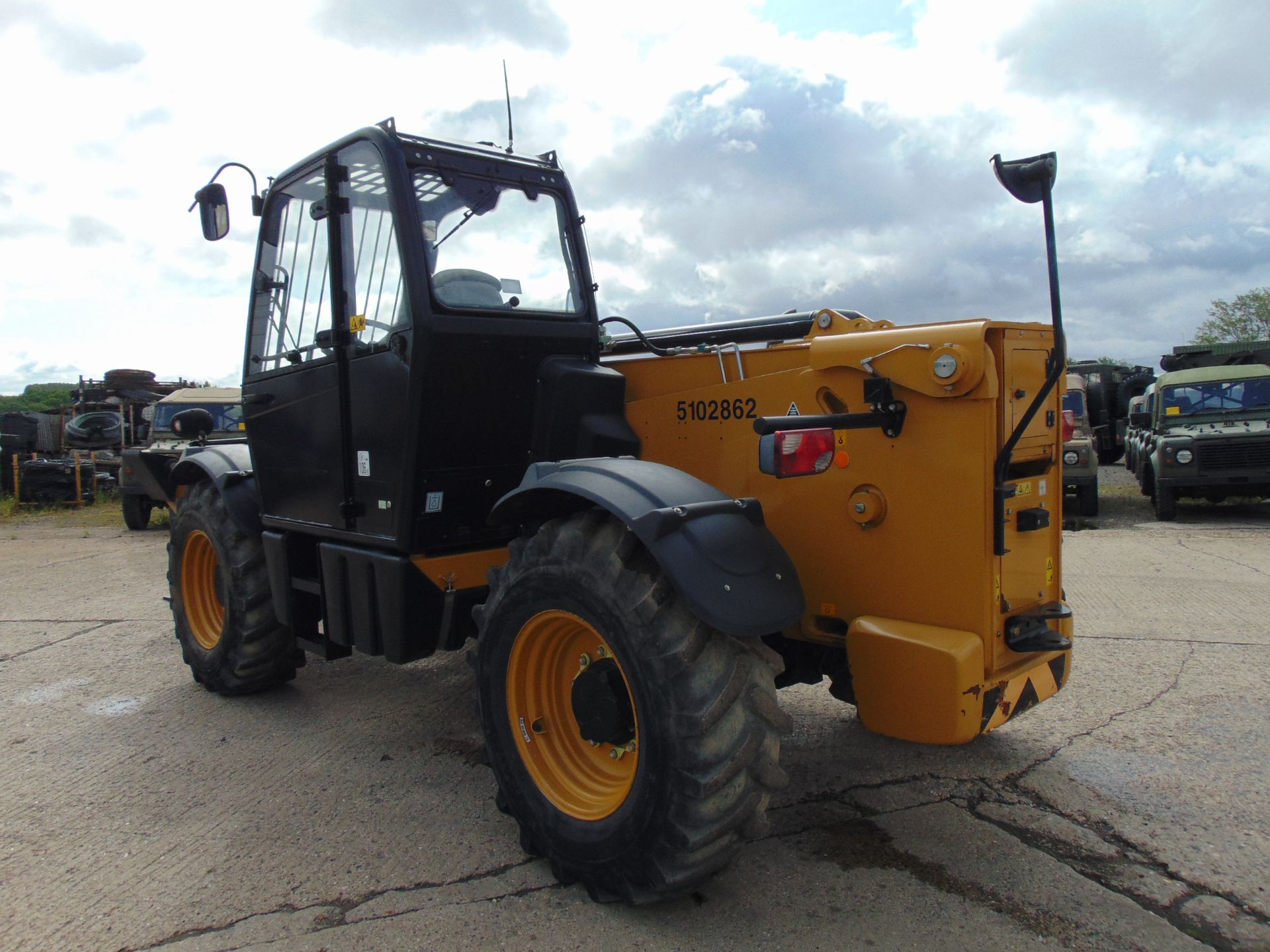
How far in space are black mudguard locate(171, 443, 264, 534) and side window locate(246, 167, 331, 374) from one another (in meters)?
0.60

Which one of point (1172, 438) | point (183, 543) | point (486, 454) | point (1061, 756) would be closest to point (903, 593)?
point (1061, 756)

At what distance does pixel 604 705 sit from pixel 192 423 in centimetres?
349

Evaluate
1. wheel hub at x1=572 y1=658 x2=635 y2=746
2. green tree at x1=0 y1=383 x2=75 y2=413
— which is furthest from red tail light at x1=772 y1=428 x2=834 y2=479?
green tree at x1=0 y1=383 x2=75 y2=413

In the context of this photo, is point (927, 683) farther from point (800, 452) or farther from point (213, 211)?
point (213, 211)

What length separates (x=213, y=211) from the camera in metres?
4.43

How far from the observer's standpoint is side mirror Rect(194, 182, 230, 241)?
441cm

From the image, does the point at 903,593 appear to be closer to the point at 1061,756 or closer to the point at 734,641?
the point at 734,641

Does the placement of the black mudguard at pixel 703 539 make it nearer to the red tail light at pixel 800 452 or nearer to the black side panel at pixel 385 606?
the red tail light at pixel 800 452

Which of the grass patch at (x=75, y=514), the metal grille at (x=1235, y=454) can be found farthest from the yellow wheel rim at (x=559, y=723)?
the grass patch at (x=75, y=514)

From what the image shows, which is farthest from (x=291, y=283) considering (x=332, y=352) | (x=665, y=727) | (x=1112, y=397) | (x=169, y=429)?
(x=1112, y=397)

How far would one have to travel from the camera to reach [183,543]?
5.32 m

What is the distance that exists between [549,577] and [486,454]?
43.6 inches

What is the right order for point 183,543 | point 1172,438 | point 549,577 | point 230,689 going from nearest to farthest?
point 549,577, point 230,689, point 183,543, point 1172,438

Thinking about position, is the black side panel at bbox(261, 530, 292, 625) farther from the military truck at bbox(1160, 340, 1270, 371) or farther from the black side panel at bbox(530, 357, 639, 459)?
the military truck at bbox(1160, 340, 1270, 371)
